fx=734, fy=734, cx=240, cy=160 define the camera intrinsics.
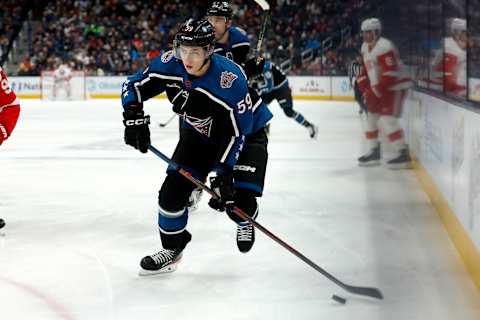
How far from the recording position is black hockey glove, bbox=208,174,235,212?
2.73 meters

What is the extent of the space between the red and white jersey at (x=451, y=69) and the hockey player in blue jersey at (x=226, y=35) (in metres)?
1.14

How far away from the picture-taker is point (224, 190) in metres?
2.73

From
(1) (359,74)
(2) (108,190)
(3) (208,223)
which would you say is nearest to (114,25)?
(1) (359,74)

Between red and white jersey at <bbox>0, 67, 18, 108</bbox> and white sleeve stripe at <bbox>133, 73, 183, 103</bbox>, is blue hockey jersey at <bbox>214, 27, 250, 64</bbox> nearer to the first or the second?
red and white jersey at <bbox>0, 67, 18, 108</bbox>

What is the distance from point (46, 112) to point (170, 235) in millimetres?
9829

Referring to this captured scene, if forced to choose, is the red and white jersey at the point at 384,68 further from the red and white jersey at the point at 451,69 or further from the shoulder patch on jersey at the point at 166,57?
the shoulder patch on jersey at the point at 166,57

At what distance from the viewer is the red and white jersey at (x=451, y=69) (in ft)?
11.9

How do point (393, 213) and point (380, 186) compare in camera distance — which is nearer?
point (393, 213)

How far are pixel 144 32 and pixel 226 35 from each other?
1439 cm

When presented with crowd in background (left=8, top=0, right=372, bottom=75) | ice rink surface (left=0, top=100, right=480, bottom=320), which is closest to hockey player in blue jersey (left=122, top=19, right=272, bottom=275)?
ice rink surface (left=0, top=100, right=480, bottom=320)

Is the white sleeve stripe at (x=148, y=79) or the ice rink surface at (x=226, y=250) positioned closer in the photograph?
the ice rink surface at (x=226, y=250)

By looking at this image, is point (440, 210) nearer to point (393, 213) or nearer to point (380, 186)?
point (393, 213)

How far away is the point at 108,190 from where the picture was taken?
16.1ft

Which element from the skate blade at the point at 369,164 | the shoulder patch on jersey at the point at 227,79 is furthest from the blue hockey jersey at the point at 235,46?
the skate blade at the point at 369,164
